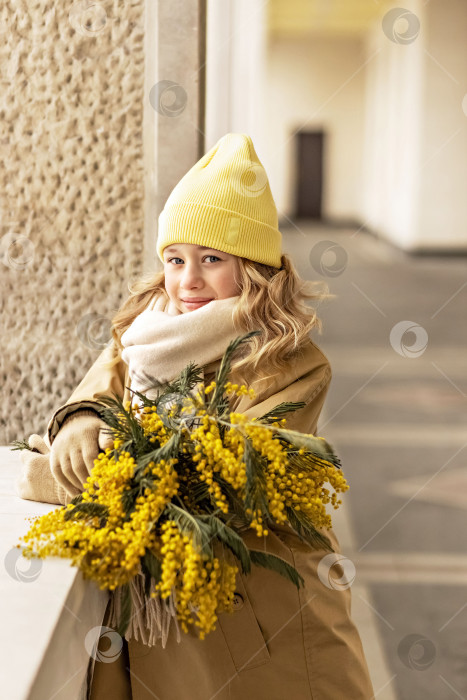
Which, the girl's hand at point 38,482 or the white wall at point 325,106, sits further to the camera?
the white wall at point 325,106

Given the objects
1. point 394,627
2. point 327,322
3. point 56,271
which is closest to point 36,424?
point 56,271

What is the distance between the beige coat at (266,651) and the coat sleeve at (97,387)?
1.10ft

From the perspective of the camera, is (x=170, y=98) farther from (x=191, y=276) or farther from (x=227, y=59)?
(x=191, y=276)

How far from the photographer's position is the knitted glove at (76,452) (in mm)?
1486

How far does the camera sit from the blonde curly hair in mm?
1594

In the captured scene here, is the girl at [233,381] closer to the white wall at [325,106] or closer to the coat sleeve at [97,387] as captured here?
the coat sleeve at [97,387]

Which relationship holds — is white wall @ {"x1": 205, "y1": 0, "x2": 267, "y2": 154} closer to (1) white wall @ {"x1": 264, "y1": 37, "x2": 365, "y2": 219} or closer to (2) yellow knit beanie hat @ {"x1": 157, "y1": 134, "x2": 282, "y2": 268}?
(2) yellow knit beanie hat @ {"x1": 157, "y1": 134, "x2": 282, "y2": 268}

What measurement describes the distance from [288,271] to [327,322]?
590 cm

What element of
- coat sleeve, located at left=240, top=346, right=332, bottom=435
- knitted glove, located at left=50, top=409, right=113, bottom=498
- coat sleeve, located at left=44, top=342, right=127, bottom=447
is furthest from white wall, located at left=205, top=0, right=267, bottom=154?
knitted glove, located at left=50, top=409, right=113, bottom=498

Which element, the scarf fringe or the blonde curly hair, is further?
the blonde curly hair

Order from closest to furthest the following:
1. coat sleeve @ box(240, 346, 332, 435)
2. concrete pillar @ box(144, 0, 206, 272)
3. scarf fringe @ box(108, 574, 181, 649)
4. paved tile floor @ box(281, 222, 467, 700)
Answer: scarf fringe @ box(108, 574, 181, 649) → coat sleeve @ box(240, 346, 332, 435) → concrete pillar @ box(144, 0, 206, 272) → paved tile floor @ box(281, 222, 467, 700)

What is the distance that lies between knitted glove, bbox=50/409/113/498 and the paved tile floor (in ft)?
2.84

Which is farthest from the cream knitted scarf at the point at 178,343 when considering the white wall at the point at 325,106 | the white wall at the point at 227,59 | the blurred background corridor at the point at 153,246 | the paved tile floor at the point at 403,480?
the white wall at the point at 325,106

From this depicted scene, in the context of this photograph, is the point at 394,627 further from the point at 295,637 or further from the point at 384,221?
the point at 384,221
